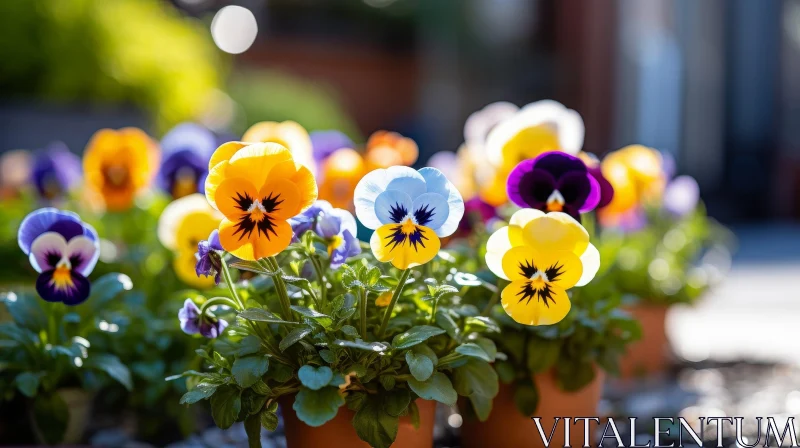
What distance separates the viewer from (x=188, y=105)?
13.6 feet

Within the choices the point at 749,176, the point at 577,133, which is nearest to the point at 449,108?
the point at 749,176

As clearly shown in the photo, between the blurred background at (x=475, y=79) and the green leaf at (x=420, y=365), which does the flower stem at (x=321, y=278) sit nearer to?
the green leaf at (x=420, y=365)

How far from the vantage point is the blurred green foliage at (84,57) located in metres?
3.74

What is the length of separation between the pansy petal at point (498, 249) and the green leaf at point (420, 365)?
0.14 m

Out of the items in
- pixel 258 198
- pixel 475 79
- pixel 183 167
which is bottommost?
pixel 258 198

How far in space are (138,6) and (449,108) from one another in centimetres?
717

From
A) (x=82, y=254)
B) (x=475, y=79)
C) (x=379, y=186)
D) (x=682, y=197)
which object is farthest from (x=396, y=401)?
(x=475, y=79)

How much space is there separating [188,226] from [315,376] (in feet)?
1.90

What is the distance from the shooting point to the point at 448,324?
1218 millimetres

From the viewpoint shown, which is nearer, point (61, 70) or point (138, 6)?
point (61, 70)

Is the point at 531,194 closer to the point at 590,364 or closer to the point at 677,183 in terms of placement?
the point at 590,364

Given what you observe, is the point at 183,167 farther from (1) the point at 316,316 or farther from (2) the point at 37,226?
(1) the point at 316,316

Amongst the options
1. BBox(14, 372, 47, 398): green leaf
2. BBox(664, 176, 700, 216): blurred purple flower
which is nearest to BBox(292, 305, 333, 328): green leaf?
BBox(14, 372, 47, 398): green leaf

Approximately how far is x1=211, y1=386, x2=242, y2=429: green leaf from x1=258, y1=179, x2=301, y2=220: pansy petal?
0.25 m
